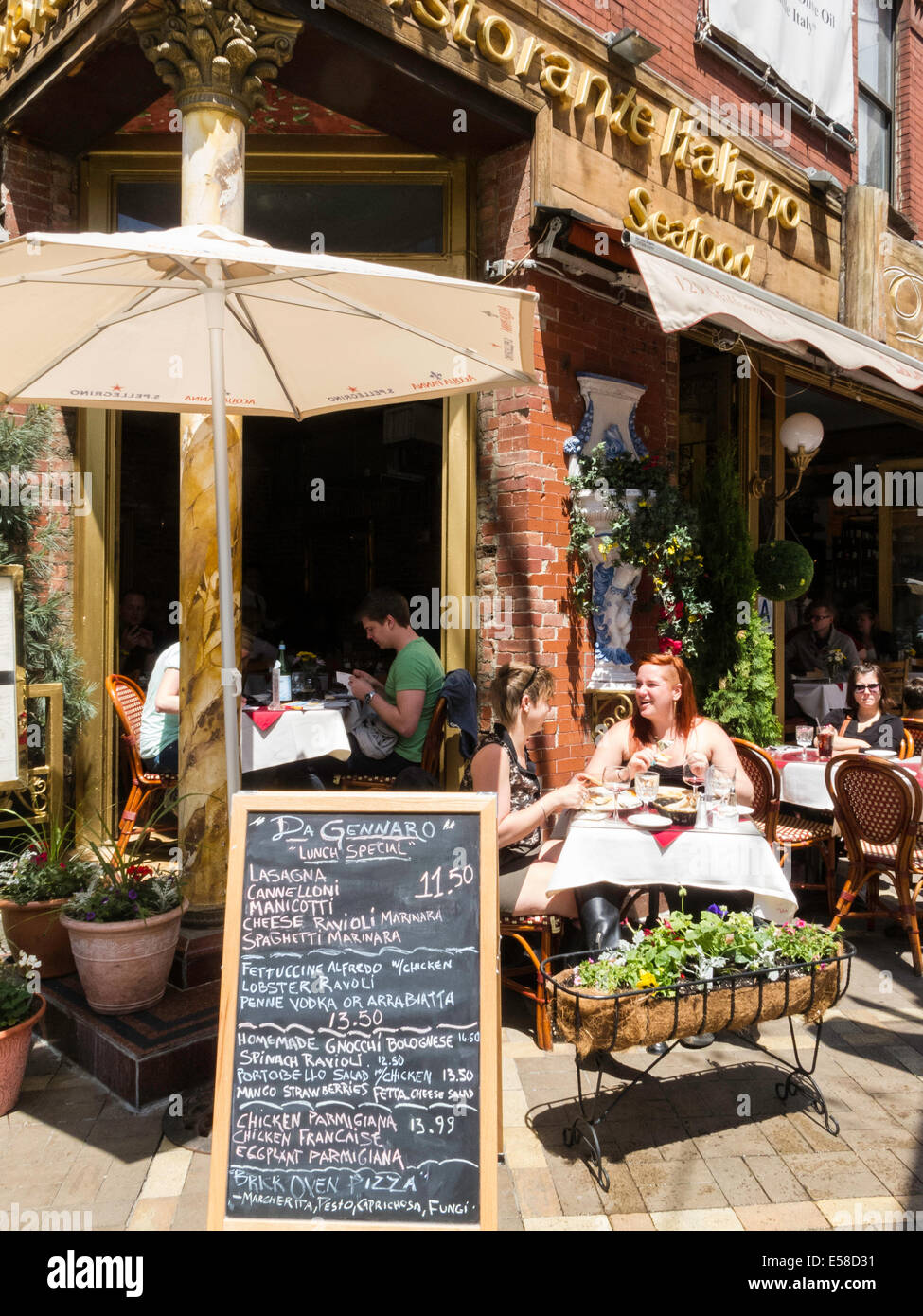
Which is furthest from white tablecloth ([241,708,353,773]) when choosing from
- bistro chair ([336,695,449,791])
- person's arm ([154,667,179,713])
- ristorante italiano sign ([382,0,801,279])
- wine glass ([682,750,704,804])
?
ristorante italiano sign ([382,0,801,279])

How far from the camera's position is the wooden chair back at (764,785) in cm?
499

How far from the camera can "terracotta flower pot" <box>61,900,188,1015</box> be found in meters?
3.40

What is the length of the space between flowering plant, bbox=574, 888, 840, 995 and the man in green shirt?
6.67ft

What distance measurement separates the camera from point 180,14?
4.01 m

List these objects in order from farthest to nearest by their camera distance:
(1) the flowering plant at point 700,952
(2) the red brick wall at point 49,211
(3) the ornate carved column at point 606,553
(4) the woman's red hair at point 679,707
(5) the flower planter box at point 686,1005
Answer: (3) the ornate carved column at point 606,553 → (2) the red brick wall at point 49,211 → (4) the woman's red hair at point 679,707 → (1) the flowering plant at point 700,952 → (5) the flower planter box at point 686,1005

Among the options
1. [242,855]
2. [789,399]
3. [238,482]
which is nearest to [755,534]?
[789,399]

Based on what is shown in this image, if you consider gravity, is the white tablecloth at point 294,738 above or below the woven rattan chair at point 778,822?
above

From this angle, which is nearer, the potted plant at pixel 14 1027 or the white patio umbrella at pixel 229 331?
the white patio umbrella at pixel 229 331

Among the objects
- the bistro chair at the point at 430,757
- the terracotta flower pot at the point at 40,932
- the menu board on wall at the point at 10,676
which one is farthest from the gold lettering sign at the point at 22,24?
the terracotta flower pot at the point at 40,932

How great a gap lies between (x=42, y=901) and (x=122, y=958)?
66 cm

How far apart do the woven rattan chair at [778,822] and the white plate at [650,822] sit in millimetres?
1554

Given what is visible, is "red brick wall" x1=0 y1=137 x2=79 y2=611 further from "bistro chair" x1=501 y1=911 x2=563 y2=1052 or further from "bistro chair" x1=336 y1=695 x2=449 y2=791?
"bistro chair" x1=501 y1=911 x2=563 y2=1052

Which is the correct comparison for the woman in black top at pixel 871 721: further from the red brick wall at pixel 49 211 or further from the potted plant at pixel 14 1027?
the red brick wall at pixel 49 211

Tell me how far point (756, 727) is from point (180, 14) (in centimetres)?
504
